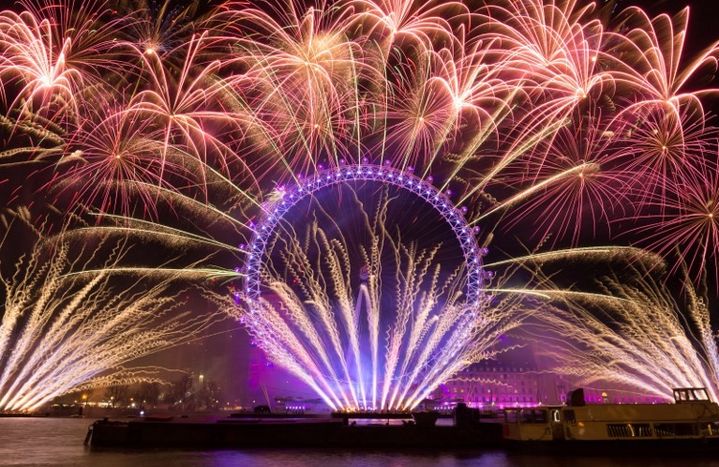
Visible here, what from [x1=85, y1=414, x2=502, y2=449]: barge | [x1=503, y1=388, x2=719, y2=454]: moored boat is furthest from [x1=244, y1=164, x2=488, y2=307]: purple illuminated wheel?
[x1=503, y1=388, x2=719, y2=454]: moored boat

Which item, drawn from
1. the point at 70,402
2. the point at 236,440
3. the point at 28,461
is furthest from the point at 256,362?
the point at 28,461

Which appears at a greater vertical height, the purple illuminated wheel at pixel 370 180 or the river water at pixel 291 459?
the purple illuminated wheel at pixel 370 180

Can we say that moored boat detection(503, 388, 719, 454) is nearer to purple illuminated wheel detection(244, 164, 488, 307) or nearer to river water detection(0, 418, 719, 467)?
river water detection(0, 418, 719, 467)

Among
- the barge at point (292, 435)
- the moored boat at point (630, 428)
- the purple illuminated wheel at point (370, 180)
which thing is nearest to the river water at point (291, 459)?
the moored boat at point (630, 428)

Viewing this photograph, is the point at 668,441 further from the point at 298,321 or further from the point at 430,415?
the point at 298,321

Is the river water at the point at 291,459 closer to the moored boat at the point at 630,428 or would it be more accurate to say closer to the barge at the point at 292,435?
the moored boat at the point at 630,428

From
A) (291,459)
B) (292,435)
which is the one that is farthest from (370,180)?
(291,459)

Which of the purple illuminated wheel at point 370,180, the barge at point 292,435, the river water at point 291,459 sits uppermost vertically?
the purple illuminated wheel at point 370,180

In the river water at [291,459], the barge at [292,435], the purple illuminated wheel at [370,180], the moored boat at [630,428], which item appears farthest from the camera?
the purple illuminated wheel at [370,180]

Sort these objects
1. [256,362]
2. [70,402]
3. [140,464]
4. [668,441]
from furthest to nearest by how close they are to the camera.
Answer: [70,402] → [256,362] → [668,441] → [140,464]
